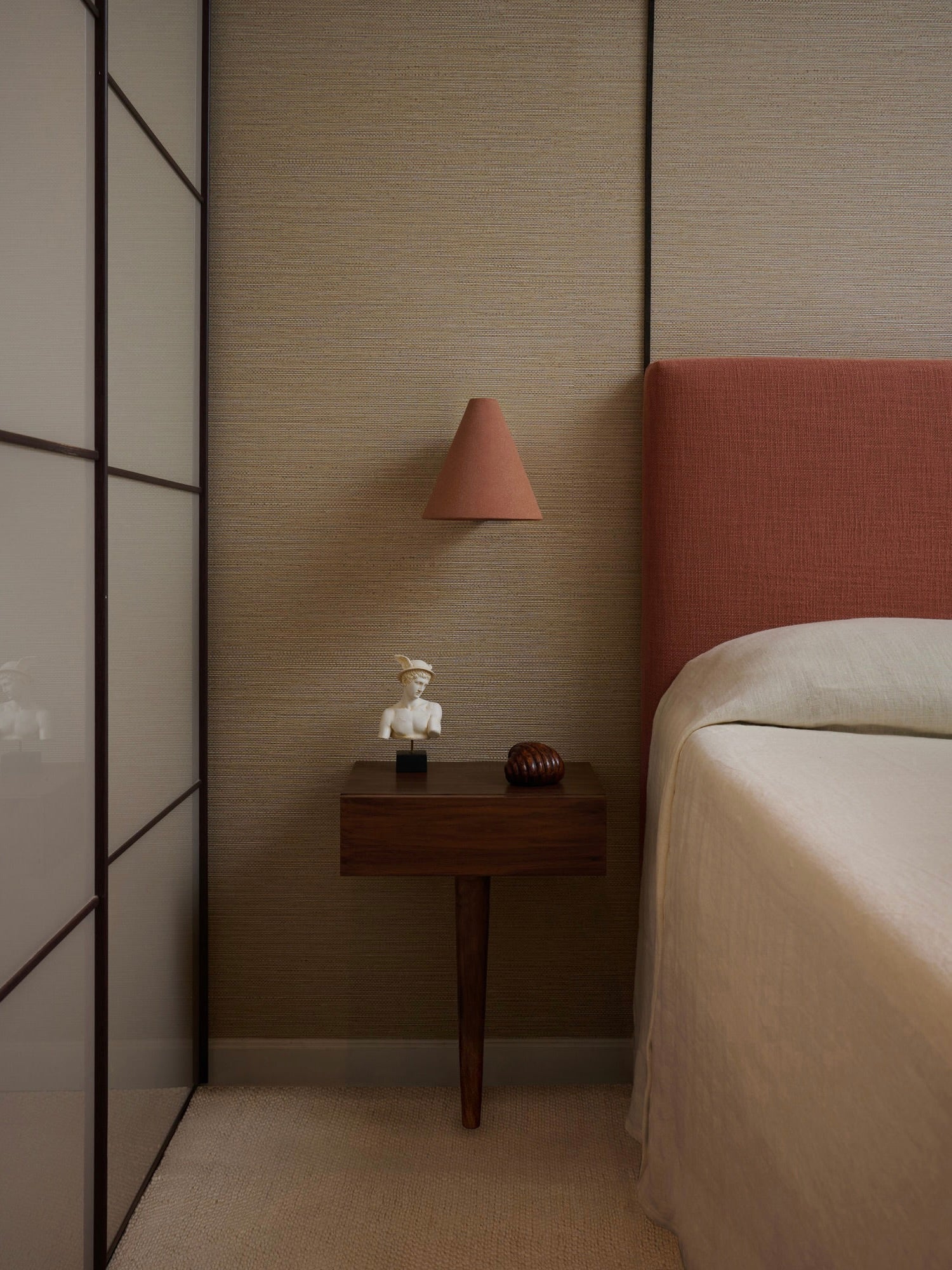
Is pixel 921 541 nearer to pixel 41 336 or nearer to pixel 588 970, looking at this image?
pixel 588 970

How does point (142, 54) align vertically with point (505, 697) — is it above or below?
above

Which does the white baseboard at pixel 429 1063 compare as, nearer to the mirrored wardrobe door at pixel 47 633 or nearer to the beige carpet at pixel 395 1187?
the beige carpet at pixel 395 1187

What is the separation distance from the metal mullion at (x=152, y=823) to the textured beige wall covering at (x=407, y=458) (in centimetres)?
10

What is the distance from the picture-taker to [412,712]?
1.83 metres

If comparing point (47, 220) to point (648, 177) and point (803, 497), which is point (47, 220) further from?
point (803, 497)

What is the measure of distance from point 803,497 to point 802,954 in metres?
1.25

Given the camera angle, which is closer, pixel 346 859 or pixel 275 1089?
pixel 346 859

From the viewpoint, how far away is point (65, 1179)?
126cm

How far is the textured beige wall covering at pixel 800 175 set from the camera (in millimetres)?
1981

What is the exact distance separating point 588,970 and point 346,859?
0.67 metres

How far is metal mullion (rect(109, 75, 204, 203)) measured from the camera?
4.66 ft

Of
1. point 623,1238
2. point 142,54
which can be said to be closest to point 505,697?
point 623,1238

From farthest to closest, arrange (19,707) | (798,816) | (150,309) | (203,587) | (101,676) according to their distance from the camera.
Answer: (203,587), (150,309), (101,676), (19,707), (798,816)

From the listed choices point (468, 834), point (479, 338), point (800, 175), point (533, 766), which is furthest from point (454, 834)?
point (800, 175)
